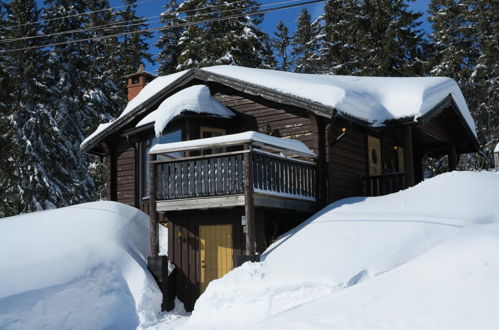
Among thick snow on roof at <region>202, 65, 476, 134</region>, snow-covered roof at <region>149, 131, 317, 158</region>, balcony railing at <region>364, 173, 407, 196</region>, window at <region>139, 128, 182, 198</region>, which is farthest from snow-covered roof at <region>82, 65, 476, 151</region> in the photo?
balcony railing at <region>364, 173, 407, 196</region>

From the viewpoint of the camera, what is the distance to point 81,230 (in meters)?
14.9

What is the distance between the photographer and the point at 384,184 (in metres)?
17.1

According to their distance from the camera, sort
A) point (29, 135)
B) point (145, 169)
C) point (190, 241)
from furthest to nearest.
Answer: point (29, 135) → point (145, 169) → point (190, 241)

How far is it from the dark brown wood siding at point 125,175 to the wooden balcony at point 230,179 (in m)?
5.36

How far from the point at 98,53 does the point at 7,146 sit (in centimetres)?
1228

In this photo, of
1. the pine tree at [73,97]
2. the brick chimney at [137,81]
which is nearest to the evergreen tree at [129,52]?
the pine tree at [73,97]

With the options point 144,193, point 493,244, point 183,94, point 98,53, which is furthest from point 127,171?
point 98,53

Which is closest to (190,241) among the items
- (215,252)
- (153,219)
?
(215,252)

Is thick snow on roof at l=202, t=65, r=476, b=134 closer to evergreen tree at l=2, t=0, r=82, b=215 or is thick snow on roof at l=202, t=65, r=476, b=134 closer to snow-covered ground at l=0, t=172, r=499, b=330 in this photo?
snow-covered ground at l=0, t=172, r=499, b=330

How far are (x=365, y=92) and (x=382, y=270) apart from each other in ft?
26.3

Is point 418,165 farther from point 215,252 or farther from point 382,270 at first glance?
point 382,270

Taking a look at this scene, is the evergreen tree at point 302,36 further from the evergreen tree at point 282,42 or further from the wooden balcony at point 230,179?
the wooden balcony at point 230,179

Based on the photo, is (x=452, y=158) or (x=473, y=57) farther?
(x=473, y=57)

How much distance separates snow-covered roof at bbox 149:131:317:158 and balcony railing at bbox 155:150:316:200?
249 millimetres
